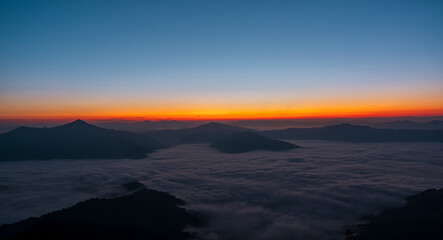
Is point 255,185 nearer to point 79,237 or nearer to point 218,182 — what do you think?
point 218,182

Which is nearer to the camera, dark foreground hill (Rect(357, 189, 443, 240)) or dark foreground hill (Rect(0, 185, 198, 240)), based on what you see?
dark foreground hill (Rect(0, 185, 198, 240))

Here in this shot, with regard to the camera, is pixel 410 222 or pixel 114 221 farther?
pixel 114 221

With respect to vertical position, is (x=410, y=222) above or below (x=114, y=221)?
below

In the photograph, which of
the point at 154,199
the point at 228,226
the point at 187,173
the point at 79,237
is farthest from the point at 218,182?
the point at 79,237

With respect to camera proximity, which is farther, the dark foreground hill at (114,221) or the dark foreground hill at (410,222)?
the dark foreground hill at (410,222)
